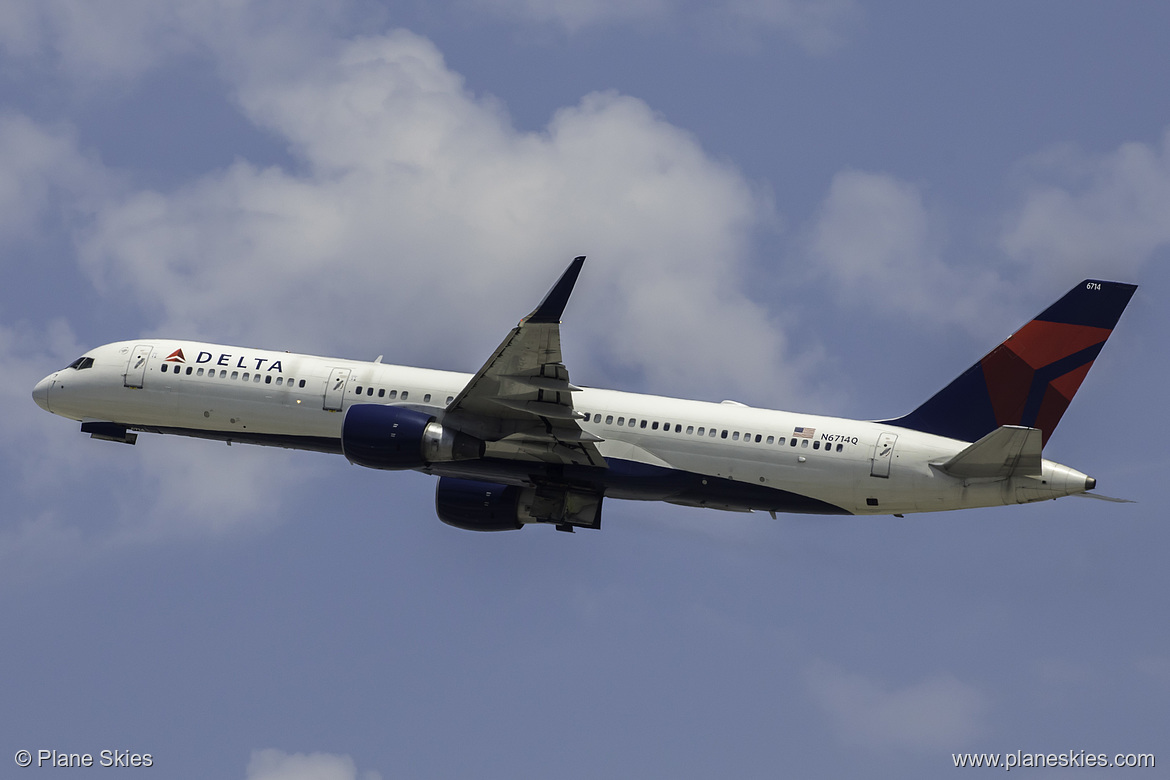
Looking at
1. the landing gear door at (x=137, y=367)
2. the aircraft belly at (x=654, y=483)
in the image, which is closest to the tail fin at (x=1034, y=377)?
the aircraft belly at (x=654, y=483)

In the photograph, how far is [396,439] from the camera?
46031mm

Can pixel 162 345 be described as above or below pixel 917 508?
above

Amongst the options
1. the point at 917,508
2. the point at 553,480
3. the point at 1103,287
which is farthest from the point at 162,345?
the point at 1103,287

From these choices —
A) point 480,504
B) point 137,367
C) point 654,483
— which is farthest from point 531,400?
point 137,367

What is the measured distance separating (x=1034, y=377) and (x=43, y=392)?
3443 centimetres

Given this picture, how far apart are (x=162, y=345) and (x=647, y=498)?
712 inches

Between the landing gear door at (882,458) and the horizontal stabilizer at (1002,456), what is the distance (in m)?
1.75

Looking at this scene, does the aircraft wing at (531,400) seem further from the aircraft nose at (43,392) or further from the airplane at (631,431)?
the aircraft nose at (43,392)

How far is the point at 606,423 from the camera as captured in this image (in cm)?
4819

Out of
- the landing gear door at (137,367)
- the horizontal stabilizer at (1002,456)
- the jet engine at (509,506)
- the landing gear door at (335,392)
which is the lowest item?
the horizontal stabilizer at (1002,456)

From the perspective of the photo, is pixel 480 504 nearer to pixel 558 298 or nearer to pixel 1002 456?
pixel 558 298

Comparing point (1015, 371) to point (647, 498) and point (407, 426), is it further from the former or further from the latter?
point (407, 426)

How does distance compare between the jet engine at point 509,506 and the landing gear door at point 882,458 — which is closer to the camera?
→ the landing gear door at point 882,458

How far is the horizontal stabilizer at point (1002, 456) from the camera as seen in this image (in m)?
43.2
